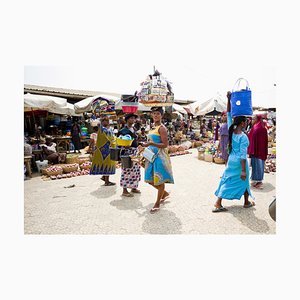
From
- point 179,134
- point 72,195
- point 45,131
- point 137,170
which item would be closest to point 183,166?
point 137,170

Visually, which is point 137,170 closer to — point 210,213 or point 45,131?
→ point 210,213

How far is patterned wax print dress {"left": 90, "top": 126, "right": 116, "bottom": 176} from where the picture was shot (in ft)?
16.8

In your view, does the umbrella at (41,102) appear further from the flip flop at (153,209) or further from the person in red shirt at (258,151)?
the person in red shirt at (258,151)

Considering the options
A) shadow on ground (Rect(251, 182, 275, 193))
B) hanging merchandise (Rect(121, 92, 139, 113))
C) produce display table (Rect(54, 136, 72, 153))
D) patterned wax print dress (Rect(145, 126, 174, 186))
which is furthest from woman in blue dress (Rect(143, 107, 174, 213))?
produce display table (Rect(54, 136, 72, 153))

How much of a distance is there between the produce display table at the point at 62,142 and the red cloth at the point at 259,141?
750cm

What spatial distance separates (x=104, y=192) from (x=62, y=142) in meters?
6.13

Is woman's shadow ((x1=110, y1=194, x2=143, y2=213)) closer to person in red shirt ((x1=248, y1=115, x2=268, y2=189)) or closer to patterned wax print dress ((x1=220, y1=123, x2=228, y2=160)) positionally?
person in red shirt ((x1=248, y1=115, x2=268, y2=189))

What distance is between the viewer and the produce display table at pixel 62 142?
9672 millimetres

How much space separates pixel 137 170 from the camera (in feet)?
14.7

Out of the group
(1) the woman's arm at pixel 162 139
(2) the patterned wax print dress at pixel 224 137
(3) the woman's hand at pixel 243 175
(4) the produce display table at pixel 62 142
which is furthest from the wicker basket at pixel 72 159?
(3) the woman's hand at pixel 243 175

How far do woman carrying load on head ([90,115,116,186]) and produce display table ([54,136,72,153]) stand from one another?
16.9 ft

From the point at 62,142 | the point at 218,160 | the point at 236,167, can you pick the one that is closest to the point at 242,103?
the point at 236,167

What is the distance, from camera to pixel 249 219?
3.37 metres

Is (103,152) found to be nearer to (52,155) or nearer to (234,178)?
(234,178)
